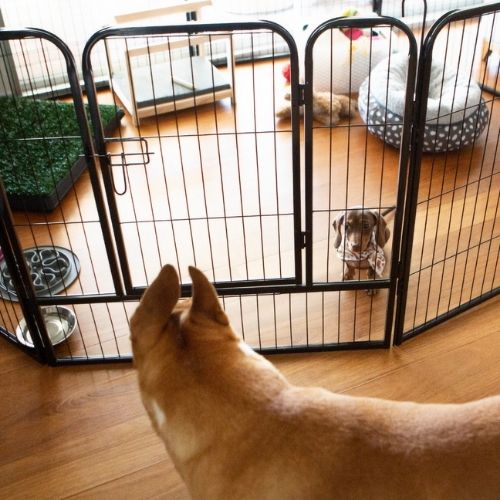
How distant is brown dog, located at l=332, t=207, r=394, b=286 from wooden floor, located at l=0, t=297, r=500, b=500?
0.33 metres

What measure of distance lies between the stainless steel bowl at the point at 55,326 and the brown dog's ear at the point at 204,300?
1259 mm

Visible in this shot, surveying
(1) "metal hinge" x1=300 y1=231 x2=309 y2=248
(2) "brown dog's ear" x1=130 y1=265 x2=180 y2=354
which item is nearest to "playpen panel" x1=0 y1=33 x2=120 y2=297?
(1) "metal hinge" x1=300 y1=231 x2=309 y2=248

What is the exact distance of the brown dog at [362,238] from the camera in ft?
7.48

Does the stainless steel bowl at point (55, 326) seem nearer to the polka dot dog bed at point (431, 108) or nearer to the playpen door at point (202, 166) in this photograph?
the playpen door at point (202, 166)

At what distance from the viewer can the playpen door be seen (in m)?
1.85

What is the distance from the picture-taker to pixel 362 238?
7.53 ft

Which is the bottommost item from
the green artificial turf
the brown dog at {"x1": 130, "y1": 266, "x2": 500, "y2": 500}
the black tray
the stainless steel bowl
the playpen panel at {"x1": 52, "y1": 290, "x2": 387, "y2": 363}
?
the playpen panel at {"x1": 52, "y1": 290, "x2": 387, "y2": 363}

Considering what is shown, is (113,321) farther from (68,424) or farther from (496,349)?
(496,349)

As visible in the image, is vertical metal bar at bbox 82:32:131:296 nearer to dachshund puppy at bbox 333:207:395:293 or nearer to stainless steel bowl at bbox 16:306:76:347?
stainless steel bowl at bbox 16:306:76:347

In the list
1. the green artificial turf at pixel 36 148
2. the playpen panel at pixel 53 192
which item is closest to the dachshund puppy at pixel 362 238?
the playpen panel at pixel 53 192

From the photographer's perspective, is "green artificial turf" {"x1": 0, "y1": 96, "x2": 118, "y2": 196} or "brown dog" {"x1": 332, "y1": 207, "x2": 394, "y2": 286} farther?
"green artificial turf" {"x1": 0, "y1": 96, "x2": 118, "y2": 196}

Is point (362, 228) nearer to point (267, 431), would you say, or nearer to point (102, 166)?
point (102, 166)

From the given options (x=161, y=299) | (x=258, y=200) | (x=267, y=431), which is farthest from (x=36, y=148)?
(x=267, y=431)

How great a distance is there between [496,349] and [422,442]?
1195mm
